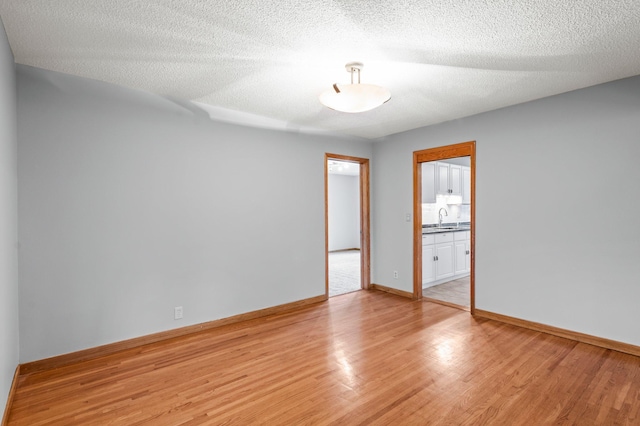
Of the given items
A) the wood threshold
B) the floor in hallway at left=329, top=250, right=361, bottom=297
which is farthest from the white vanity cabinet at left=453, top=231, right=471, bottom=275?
the floor in hallway at left=329, top=250, right=361, bottom=297

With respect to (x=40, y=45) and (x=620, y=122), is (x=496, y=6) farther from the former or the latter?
(x=40, y=45)

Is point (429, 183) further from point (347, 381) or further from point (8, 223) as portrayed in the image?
point (8, 223)

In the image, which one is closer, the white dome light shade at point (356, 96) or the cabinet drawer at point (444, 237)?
the white dome light shade at point (356, 96)

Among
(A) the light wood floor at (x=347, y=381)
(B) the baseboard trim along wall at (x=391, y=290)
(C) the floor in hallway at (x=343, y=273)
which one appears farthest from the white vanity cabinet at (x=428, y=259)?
(A) the light wood floor at (x=347, y=381)

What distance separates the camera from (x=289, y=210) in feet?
14.4

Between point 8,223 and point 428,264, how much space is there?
5.09 meters

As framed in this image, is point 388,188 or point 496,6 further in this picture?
point 388,188

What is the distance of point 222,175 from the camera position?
378 cm

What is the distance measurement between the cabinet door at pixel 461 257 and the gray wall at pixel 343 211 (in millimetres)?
4597

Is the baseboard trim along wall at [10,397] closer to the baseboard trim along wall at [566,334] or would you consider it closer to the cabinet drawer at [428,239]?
the baseboard trim along wall at [566,334]

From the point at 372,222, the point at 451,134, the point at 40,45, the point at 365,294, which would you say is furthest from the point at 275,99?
the point at 365,294

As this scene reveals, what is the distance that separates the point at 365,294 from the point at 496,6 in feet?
13.5

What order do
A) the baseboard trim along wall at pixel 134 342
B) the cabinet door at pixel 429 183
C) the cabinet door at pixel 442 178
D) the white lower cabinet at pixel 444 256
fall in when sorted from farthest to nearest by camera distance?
the cabinet door at pixel 442 178
the cabinet door at pixel 429 183
the white lower cabinet at pixel 444 256
the baseboard trim along wall at pixel 134 342

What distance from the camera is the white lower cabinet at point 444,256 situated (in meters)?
5.27
